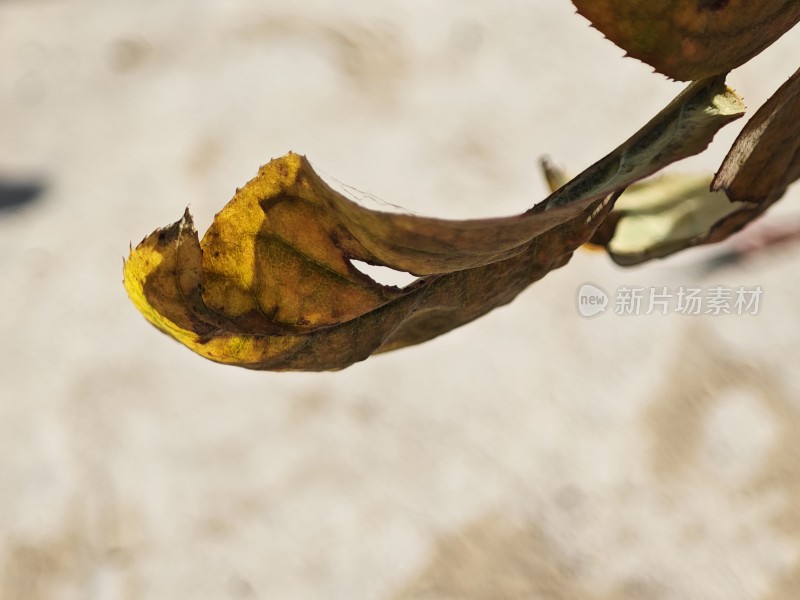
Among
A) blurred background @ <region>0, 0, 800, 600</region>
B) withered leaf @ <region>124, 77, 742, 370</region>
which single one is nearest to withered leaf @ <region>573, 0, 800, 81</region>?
withered leaf @ <region>124, 77, 742, 370</region>

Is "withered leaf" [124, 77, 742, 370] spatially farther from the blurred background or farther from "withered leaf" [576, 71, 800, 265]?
the blurred background

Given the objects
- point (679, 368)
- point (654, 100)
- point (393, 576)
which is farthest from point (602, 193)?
point (654, 100)

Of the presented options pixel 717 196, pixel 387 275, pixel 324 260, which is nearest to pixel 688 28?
pixel 324 260

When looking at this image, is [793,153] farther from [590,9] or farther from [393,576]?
[393,576]

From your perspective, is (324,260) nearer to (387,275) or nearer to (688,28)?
(688,28)

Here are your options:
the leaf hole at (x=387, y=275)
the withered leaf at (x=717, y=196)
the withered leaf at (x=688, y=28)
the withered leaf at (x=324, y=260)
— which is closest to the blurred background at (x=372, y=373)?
the leaf hole at (x=387, y=275)

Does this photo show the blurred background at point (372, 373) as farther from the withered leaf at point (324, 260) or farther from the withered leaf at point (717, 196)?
the withered leaf at point (324, 260)
